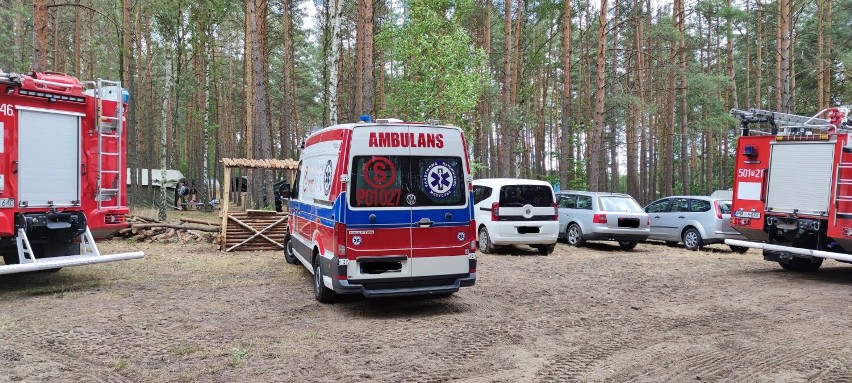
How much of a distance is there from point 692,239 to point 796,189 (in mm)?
5345

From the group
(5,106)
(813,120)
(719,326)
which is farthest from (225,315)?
(813,120)

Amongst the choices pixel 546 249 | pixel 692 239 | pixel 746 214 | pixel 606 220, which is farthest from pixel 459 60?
pixel 746 214

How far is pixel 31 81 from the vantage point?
291 inches

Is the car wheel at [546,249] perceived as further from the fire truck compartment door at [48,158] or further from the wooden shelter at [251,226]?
the fire truck compartment door at [48,158]

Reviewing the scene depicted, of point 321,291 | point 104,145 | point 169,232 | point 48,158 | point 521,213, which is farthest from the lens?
point 169,232

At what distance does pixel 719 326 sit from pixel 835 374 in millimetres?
1712

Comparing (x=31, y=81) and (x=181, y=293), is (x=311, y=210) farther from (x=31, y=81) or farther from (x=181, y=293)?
(x=31, y=81)

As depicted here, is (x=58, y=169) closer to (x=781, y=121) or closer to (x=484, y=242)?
(x=484, y=242)

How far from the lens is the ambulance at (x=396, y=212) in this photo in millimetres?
6629

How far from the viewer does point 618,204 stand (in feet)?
46.7

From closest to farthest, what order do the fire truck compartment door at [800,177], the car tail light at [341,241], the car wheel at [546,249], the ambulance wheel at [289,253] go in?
the car tail light at [341,241] < the fire truck compartment door at [800,177] < the ambulance wheel at [289,253] < the car wheel at [546,249]

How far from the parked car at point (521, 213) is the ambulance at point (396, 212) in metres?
5.34

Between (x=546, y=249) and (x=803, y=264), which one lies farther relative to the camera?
(x=546, y=249)

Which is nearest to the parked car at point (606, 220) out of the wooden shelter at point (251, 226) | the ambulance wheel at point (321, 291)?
the wooden shelter at point (251, 226)
